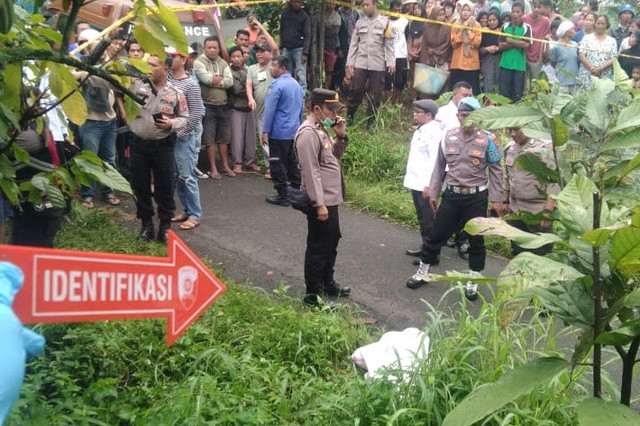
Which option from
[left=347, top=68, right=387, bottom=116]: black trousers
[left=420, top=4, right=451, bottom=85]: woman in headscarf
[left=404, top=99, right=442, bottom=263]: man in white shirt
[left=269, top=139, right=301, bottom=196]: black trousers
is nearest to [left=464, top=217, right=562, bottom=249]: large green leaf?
[left=404, top=99, right=442, bottom=263]: man in white shirt

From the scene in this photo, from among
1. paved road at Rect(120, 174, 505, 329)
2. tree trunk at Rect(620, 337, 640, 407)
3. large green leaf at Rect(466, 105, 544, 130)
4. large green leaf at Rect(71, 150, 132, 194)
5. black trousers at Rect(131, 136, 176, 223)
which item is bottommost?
paved road at Rect(120, 174, 505, 329)

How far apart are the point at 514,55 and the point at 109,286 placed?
33.8 ft

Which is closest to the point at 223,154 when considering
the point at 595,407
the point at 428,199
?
the point at 428,199

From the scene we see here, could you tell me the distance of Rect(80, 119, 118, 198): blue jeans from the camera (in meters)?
7.79

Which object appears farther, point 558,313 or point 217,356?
point 217,356

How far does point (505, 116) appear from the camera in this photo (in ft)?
6.72

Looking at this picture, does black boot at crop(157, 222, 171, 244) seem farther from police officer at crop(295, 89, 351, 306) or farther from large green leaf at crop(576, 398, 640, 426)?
large green leaf at crop(576, 398, 640, 426)

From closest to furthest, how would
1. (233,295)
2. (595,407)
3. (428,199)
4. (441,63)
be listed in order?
(595,407)
(233,295)
(428,199)
(441,63)

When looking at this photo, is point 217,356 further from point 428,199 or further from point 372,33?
point 372,33

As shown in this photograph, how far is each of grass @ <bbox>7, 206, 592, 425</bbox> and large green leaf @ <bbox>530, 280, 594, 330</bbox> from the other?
1.80m

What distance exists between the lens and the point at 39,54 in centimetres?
215

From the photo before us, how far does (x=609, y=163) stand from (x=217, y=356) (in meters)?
2.86

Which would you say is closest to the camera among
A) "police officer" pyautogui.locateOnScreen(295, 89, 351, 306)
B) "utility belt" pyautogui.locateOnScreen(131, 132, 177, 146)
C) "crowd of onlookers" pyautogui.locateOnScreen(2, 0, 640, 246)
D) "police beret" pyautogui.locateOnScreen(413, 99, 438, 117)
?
"police officer" pyautogui.locateOnScreen(295, 89, 351, 306)

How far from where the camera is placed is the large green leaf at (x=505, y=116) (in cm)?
202
